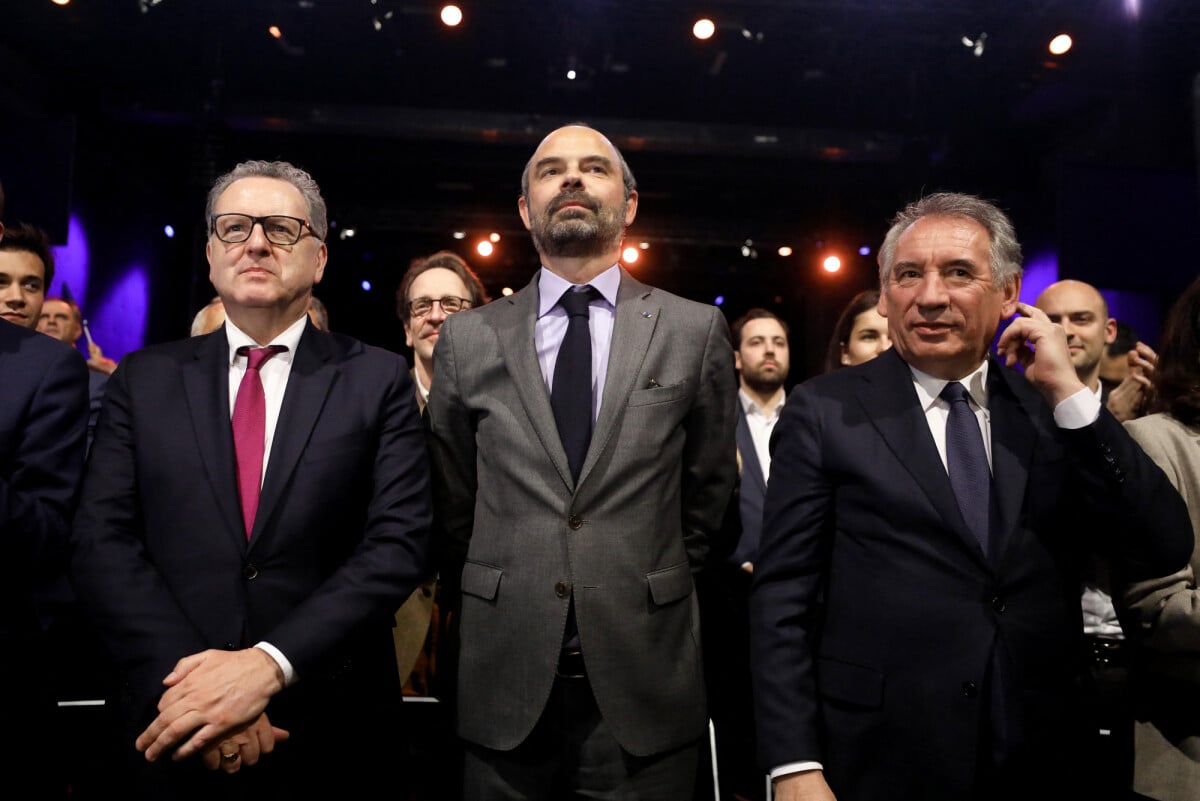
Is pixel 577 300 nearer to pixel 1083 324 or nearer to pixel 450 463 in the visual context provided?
pixel 450 463

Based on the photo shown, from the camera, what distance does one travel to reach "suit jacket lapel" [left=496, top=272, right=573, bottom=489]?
196cm

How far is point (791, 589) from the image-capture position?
1821 millimetres

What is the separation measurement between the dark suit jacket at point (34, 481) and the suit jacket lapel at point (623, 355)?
1032 millimetres

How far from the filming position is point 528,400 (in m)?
2.00

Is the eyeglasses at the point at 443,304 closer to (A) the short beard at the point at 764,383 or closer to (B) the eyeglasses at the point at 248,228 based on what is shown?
(B) the eyeglasses at the point at 248,228

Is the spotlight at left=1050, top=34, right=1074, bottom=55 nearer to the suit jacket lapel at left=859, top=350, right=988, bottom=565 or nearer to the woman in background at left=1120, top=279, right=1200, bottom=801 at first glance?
the woman in background at left=1120, top=279, right=1200, bottom=801

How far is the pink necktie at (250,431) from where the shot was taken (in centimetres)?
185

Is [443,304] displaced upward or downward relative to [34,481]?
upward

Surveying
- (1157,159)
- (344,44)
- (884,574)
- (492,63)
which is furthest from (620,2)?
(884,574)

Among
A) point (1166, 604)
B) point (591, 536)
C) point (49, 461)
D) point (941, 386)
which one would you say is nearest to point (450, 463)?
point (591, 536)

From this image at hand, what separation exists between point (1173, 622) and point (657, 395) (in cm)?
113

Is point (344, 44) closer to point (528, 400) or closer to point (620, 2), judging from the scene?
point (620, 2)

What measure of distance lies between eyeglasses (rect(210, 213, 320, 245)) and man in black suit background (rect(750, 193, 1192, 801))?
1.18 meters

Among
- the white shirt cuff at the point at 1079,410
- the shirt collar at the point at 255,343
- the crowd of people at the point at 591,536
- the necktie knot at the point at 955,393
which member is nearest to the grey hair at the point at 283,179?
the crowd of people at the point at 591,536
